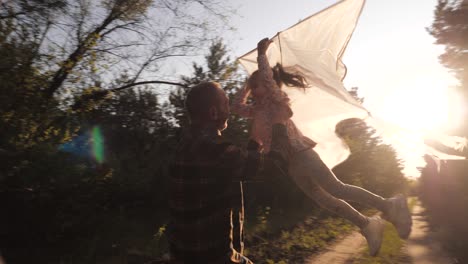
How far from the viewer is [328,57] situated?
4.67 meters

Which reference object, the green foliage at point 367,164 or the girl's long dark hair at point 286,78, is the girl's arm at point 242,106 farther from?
A: the green foliage at point 367,164

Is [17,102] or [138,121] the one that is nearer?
[17,102]

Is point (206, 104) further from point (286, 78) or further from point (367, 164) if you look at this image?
point (367, 164)

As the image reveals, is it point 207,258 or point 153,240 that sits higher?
point 207,258

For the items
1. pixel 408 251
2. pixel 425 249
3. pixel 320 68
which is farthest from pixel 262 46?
pixel 425 249

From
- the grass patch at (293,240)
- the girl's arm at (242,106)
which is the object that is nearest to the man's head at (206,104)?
the girl's arm at (242,106)

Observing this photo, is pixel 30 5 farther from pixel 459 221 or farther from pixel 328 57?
pixel 459 221

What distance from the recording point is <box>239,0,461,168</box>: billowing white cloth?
448 centimetres

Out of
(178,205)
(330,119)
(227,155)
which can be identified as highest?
(330,119)

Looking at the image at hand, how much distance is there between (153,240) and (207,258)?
A: 5.37 metres

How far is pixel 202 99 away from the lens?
2.34 m

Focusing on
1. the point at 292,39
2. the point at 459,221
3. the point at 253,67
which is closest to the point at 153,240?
the point at 253,67

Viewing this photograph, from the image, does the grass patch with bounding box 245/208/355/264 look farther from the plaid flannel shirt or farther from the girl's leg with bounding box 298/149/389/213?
the plaid flannel shirt

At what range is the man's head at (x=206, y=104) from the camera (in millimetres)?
2344
